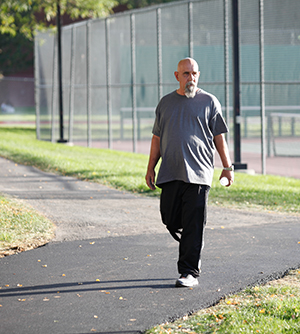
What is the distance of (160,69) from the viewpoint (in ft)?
56.9

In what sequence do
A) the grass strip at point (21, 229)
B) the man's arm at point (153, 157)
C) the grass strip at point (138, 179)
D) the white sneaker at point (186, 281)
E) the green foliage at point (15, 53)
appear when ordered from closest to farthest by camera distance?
1. the white sneaker at point (186, 281)
2. the man's arm at point (153, 157)
3. the grass strip at point (21, 229)
4. the grass strip at point (138, 179)
5. the green foliage at point (15, 53)

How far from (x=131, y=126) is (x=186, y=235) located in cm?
1486

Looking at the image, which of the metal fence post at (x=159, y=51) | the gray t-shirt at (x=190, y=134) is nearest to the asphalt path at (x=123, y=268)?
the gray t-shirt at (x=190, y=134)

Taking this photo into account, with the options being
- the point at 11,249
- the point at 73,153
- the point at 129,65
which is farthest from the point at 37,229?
the point at 129,65

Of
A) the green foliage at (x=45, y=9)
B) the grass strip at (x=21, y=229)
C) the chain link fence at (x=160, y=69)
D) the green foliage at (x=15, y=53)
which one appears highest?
the green foliage at (x=15, y=53)

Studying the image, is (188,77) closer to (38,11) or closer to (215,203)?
(215,203)

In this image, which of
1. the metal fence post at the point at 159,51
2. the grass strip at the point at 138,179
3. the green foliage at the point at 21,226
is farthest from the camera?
the metal fence post at the point at 159,51

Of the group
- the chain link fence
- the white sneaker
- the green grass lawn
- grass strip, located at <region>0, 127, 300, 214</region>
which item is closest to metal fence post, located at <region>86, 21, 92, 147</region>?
the chain link fence

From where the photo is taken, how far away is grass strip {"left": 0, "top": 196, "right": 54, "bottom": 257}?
258 inches

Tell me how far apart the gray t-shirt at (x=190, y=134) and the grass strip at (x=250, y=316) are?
3.26 feet

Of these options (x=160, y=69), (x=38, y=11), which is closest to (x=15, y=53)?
(x=38, y=11)

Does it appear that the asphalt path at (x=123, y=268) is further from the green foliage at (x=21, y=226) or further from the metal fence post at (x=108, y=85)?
the metal fence post at (x=108, y=85)

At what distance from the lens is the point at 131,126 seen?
64.6 ft

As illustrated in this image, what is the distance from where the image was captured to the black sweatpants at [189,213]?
195 inches
